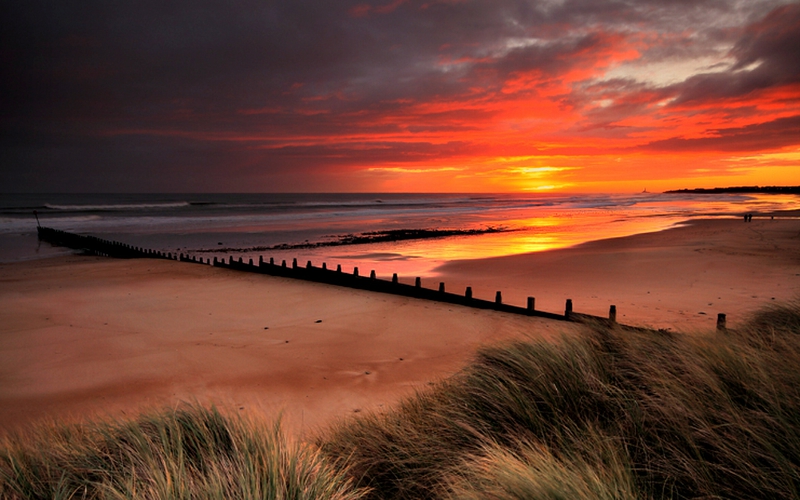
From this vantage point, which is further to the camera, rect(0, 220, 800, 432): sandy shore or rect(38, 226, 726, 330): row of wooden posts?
rect(38, 226, 726, 330): row of wooden posts

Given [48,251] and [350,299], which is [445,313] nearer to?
[350,299]

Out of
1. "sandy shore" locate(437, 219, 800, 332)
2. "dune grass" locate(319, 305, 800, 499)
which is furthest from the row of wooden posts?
"dune grass" locate(319, 305, 800, 499)

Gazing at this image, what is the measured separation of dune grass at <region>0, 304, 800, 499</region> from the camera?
2.57 metres

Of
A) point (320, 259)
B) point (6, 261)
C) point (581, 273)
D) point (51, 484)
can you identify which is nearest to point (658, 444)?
point (51, 484)

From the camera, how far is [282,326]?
29.7ft


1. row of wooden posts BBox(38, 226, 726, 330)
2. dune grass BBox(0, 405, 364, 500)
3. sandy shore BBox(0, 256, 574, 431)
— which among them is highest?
dune grass BBox(0, 405, 364, 500)

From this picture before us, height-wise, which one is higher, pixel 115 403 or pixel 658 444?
pixel 658 444

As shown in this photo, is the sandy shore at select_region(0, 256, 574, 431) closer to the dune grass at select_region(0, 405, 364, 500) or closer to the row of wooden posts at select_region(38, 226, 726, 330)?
the row of wooden posts at select_region(38, 226, 726, 330)

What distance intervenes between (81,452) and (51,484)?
326 millimetres

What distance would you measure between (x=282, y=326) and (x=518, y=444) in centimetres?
680

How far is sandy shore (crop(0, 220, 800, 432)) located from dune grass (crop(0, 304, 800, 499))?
0.98m

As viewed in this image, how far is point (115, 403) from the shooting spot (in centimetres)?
568

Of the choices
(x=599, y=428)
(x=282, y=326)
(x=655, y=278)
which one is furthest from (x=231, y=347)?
(x=655, y=278)

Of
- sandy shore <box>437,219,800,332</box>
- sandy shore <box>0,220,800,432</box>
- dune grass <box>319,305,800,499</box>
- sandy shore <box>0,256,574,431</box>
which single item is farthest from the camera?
sandy shore <box>437,219,800,332</box>
